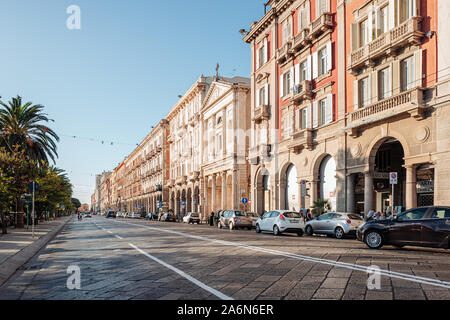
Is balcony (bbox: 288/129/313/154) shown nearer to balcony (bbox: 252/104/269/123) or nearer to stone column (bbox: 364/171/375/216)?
balcony (bbox: 252/104/269/123)

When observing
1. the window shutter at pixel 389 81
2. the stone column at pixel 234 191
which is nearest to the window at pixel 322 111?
the window shutter at pixel 389 81

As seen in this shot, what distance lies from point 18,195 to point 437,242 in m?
24.5

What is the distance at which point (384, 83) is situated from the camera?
25.7m

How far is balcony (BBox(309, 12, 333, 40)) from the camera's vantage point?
101 feet

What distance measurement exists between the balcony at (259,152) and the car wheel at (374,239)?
24.5 metres

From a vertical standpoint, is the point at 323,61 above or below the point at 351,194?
above

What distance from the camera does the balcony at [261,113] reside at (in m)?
39.9

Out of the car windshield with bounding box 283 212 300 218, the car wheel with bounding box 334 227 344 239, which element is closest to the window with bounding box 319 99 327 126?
the car windshield with bounding box 283 212 300 218

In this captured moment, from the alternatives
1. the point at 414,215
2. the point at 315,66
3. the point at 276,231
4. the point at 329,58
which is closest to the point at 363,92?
the point at 329,58

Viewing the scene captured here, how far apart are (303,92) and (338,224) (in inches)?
532

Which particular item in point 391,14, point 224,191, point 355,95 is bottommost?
point 224,191

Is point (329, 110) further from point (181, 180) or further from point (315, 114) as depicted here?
point (181, 180)

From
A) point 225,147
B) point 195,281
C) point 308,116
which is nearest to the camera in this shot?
point 195,281
